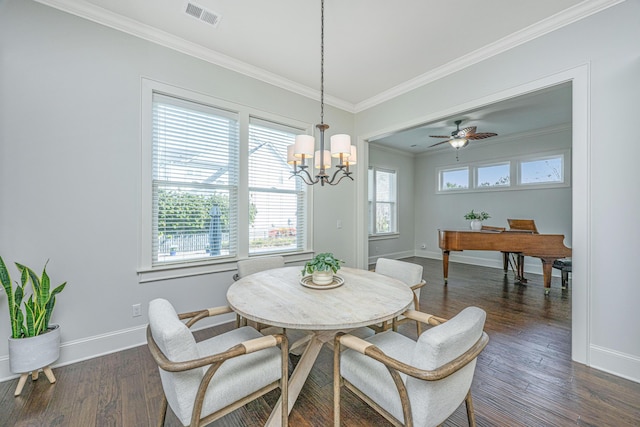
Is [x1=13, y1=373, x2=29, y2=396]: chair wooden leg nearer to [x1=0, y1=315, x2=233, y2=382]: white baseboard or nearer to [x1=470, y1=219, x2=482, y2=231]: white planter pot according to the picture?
[x1=0, y1=315, x2=233, y2=382]: white baseboard

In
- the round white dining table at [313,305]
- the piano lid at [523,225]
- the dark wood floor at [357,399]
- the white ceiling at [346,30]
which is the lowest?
the dark wood floor at [357,399]

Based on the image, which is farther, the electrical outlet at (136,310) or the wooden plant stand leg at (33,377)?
the electrical outlet at (136,310)

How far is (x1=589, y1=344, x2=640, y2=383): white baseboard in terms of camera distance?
1.99 meters

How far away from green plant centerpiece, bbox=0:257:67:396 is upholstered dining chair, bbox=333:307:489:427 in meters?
2.18

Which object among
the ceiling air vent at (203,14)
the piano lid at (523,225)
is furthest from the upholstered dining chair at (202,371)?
the piano lid at (523,225)

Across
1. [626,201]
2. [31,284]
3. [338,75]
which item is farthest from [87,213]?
[626,201]

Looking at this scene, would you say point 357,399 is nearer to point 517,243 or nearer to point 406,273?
point 406,273

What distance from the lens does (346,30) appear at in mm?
2543

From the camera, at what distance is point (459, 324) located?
1.12m

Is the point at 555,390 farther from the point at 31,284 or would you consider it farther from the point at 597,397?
the point at 31,284

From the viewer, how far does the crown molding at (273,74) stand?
221 cm

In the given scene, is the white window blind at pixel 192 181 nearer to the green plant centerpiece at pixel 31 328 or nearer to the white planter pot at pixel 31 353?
the green plant centerpiece at pixel 31 328

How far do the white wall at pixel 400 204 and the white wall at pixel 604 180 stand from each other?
4.34 m

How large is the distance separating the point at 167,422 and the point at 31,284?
1.66 metres
